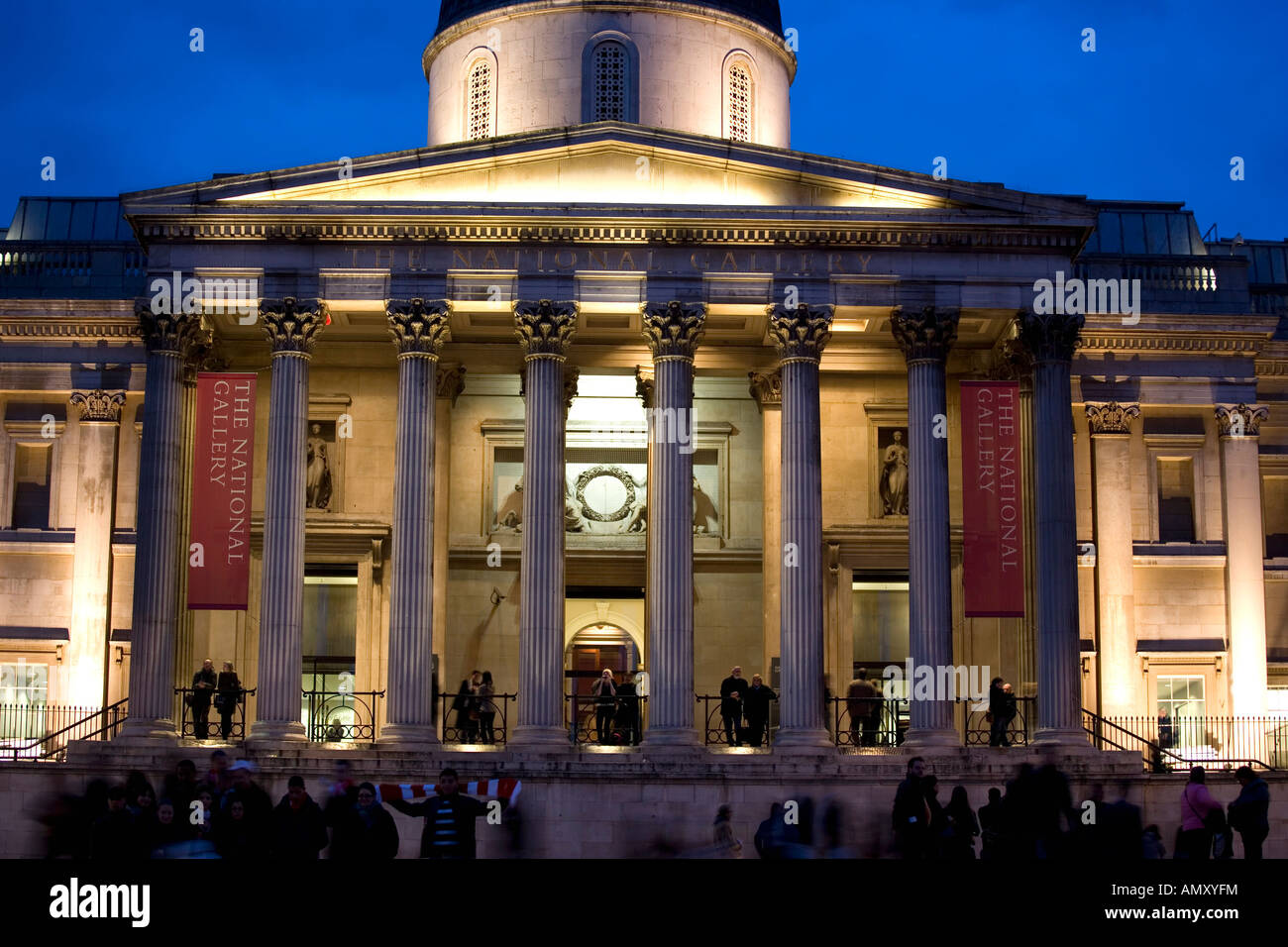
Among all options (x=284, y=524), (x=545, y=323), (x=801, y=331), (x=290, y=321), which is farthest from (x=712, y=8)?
(x=284, y=524)

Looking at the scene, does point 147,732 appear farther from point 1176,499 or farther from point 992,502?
point 1176,499

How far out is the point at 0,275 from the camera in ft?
138

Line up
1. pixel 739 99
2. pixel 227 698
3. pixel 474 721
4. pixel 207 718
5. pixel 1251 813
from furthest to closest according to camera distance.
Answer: pixel 739 99 → pixel 207 718 → pixel 474 721 → pixel 227 698 → pixel 1251 813

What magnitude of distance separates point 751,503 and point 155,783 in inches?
600

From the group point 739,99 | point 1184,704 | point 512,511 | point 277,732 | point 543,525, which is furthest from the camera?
point 739,99

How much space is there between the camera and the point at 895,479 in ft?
132

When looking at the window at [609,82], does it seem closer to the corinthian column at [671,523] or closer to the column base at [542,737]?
the corinthian column at [671,523]

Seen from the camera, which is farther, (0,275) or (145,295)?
(0,275)

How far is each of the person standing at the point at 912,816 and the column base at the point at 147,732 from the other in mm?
16728

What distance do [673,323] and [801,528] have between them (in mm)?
4742

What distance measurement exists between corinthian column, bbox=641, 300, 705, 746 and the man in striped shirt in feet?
47.2

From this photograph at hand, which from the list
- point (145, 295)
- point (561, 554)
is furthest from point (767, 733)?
point (145, 295)

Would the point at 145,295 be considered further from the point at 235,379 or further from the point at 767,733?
the point at 767,733
